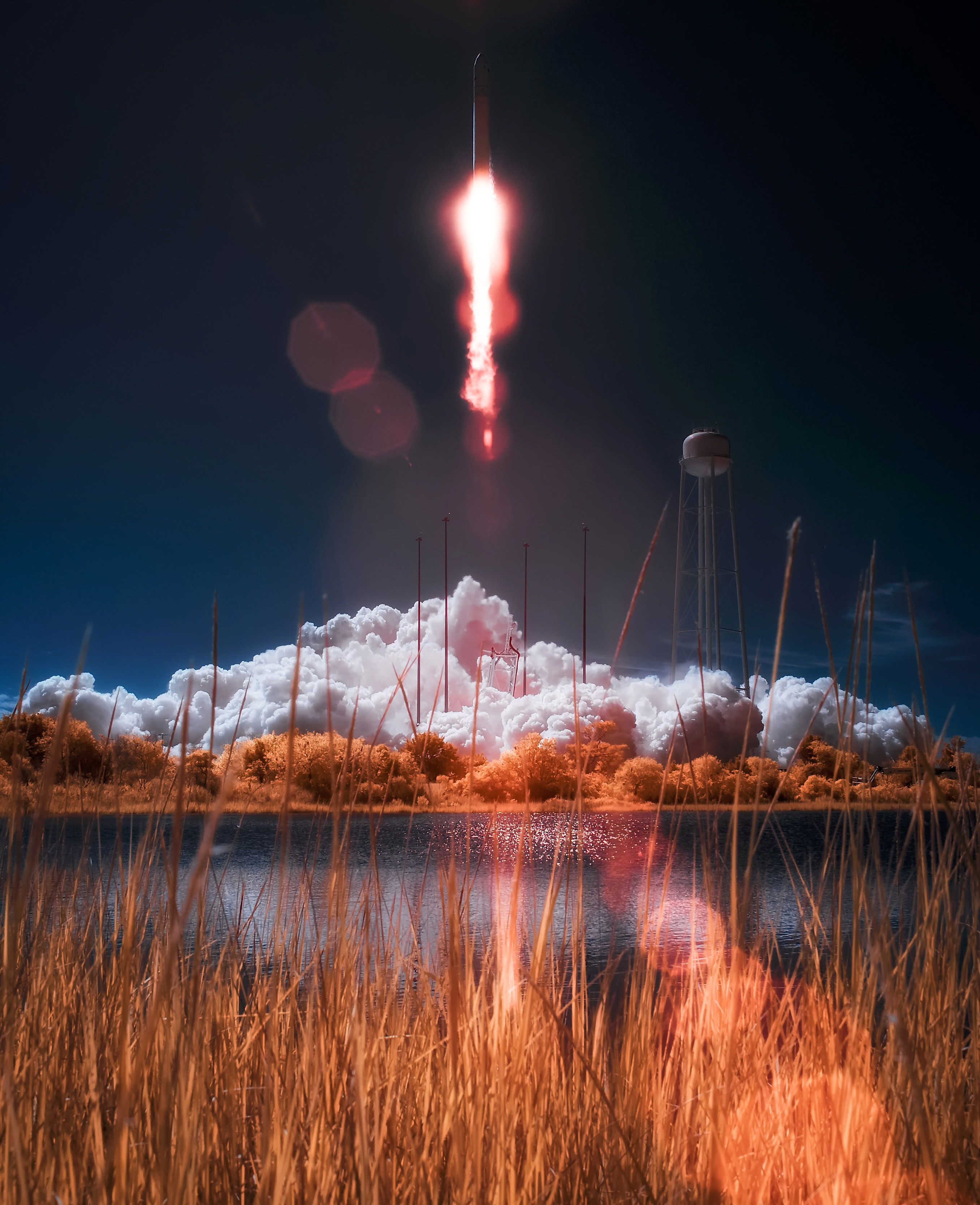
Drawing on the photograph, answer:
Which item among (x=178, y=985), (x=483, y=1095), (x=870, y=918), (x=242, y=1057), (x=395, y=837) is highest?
(x=870, y=918)

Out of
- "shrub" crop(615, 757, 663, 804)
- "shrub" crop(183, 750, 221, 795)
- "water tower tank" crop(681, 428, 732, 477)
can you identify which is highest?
"water tower tank" crop(681, 428, 732, 477)

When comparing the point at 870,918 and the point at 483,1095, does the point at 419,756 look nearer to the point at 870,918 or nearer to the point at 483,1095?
the point at 483,1095

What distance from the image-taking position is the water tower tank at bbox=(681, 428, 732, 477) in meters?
37.2

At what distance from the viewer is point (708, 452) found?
1462 inches

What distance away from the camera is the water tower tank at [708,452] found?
37.2m

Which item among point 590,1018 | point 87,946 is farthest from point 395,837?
point 87,946

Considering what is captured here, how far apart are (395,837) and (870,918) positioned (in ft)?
127

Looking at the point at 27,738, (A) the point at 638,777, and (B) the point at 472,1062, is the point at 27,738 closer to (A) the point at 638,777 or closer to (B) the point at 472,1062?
(B) the point at 472,1062

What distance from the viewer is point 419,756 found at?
2133mm

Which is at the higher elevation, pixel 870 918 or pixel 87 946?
pixel 870 918

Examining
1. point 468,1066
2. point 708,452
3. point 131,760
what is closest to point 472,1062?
point 468,1066

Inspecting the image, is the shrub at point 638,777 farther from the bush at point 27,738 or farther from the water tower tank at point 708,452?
the bush at point 27,738

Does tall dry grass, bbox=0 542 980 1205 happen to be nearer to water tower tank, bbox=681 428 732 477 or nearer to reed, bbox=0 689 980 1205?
reed, bbox=0 689 980 1205

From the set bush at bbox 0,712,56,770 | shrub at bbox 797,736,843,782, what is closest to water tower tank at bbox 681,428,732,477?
shrub at bbox 797,736,843,782
